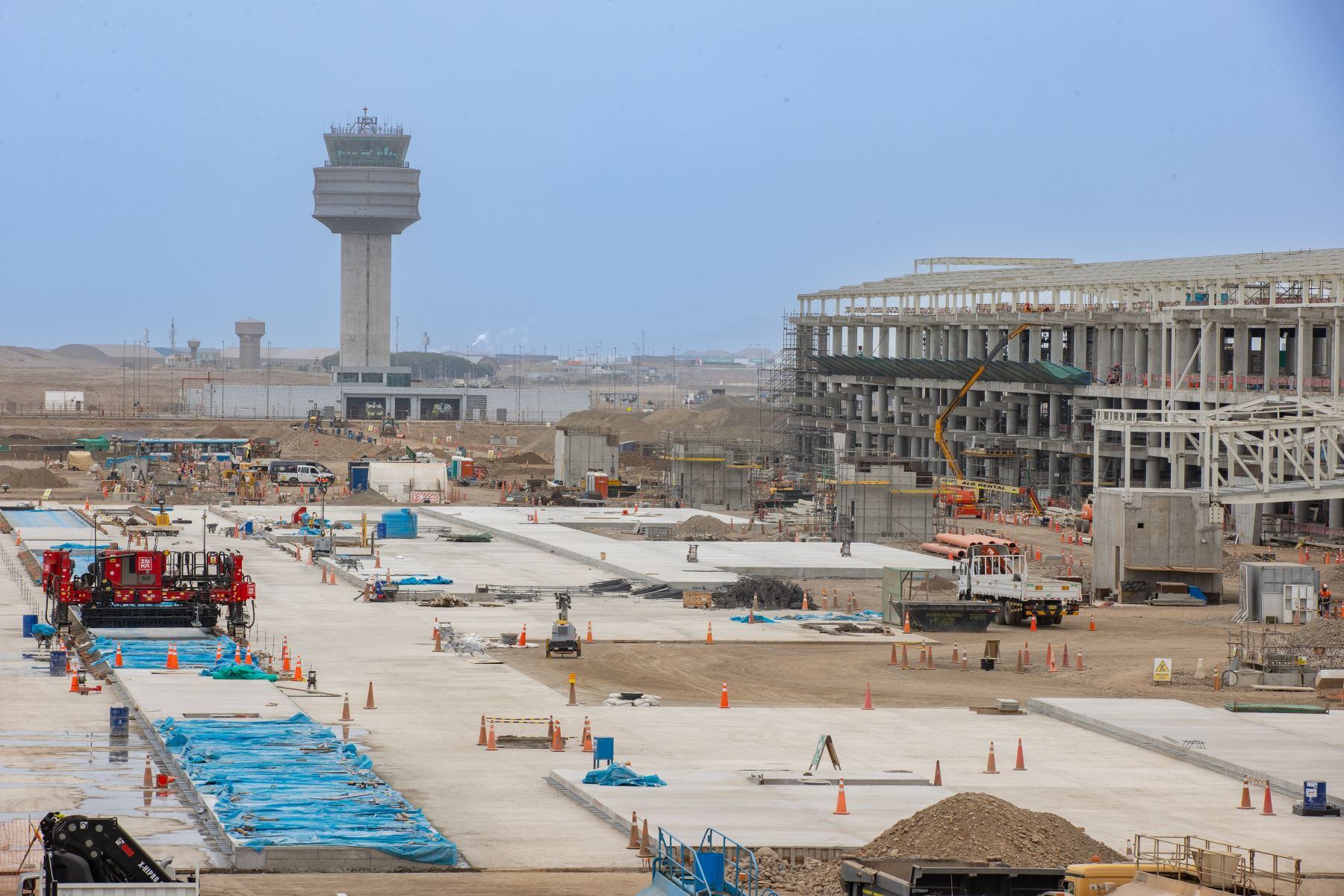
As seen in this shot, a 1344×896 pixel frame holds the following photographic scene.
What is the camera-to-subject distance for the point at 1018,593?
51.6 metres

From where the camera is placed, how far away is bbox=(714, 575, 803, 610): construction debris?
5588 cm

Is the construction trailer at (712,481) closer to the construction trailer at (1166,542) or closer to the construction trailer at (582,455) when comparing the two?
the construction trailer at (582,455)

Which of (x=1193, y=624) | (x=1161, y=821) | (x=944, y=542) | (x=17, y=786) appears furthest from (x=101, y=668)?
(x=944, y=542)

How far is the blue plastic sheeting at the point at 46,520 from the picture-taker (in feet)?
263

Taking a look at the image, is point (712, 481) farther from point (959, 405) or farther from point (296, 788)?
point (296, 788)

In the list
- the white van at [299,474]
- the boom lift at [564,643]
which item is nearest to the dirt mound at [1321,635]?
the boom lift at [564,643]

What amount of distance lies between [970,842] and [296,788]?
9836 millimetres

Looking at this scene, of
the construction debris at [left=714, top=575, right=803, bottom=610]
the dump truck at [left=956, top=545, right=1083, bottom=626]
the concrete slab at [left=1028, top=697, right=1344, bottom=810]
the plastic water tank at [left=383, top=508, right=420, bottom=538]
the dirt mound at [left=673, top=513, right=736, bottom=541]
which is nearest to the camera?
the concrete slab at [left=1028, top=697, right=1344, bottom=810]

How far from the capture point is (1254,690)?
40.2 metres

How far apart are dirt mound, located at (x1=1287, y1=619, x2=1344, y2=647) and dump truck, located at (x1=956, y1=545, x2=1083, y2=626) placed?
729cm

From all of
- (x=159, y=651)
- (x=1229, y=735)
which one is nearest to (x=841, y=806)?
(x=1229, y=735)

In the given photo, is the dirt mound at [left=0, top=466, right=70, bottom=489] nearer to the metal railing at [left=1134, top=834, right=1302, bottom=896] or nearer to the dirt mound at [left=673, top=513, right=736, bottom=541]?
the dirt mound at [left=673, top=513, right=736, bottom=541]

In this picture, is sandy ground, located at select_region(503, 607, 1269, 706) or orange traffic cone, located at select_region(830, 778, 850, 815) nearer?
orange traffic cone, located at select_region(830, 778, 850, 815)

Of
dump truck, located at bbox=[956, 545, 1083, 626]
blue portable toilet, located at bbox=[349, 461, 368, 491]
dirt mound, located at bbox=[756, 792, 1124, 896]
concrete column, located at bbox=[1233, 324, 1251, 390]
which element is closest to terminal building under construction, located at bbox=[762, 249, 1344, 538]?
concrete column, located at bbox=[1233, 324, 1251, 390]
